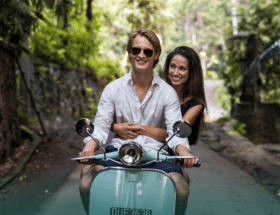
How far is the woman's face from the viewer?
4.29 metres

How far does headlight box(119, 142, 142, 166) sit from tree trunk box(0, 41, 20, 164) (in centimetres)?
487

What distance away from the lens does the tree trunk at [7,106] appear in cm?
703

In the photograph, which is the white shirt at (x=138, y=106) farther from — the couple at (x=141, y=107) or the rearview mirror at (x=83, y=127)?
the rearview mirror at (x=83, y=127)

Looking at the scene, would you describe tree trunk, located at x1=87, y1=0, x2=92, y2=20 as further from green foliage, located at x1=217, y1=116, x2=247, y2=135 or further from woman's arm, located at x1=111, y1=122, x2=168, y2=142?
woman's arm, located at x1=111, y1=122, x2=168, y2=142

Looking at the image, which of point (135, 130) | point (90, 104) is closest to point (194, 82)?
point (135, 130)

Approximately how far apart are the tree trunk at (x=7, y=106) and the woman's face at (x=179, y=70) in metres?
3.93

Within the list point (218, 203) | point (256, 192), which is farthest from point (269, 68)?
point (218, 203)

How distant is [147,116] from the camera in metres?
3.21

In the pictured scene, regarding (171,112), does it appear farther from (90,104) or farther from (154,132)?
(90,104)

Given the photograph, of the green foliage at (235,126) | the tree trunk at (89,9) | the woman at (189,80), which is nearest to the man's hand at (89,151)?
the woman at (189,80)

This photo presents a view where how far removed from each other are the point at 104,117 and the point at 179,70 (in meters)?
Result: 1.49

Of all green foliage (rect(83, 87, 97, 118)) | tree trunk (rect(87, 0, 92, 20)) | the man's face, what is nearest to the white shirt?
the man's face

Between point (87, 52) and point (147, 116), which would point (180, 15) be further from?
point (147, 116)

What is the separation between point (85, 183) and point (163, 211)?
0.59 meters
